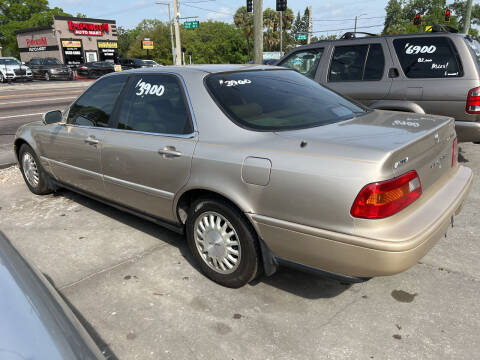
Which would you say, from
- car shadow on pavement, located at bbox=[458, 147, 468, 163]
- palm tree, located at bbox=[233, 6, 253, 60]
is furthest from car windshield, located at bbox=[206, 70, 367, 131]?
palm tree, located at bbox=[233, 6, 253, 60]

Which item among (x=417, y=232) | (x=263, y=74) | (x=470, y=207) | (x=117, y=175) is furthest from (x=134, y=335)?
(x=470, y=207)

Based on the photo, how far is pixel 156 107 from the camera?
3268 millimetres

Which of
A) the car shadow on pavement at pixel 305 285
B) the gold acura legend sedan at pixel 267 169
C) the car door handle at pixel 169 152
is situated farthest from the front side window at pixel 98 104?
the car shadow on pavement at pixel 305 285

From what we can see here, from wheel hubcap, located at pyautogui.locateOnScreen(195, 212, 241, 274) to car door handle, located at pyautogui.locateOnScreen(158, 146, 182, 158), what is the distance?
0.50m

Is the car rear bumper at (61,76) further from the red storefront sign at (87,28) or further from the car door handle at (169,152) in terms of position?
the car door handle at (169,152)

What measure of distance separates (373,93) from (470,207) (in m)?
2.15

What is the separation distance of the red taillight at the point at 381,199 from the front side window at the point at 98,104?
2.55m

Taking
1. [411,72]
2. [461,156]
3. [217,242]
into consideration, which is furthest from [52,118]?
[461,156]

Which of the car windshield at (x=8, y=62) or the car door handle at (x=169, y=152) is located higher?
the car windshield at (x=8, y=62)

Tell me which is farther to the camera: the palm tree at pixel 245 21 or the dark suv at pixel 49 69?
the palm tree at pixel 245 21

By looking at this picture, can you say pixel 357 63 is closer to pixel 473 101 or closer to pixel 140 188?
pixel 473 101

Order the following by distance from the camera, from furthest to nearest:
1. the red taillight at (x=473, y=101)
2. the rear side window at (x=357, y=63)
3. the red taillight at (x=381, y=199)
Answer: the rear side window at (x=357, y=63)
the red taillight at (x=473, y=101)
the red taillight at (x=381, y=199)

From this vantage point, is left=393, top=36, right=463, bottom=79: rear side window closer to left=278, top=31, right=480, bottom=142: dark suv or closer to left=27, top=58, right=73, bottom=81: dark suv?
left=278, top=31, right=480, bottom=142: dark suv

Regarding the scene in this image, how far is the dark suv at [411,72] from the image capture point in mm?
4953
